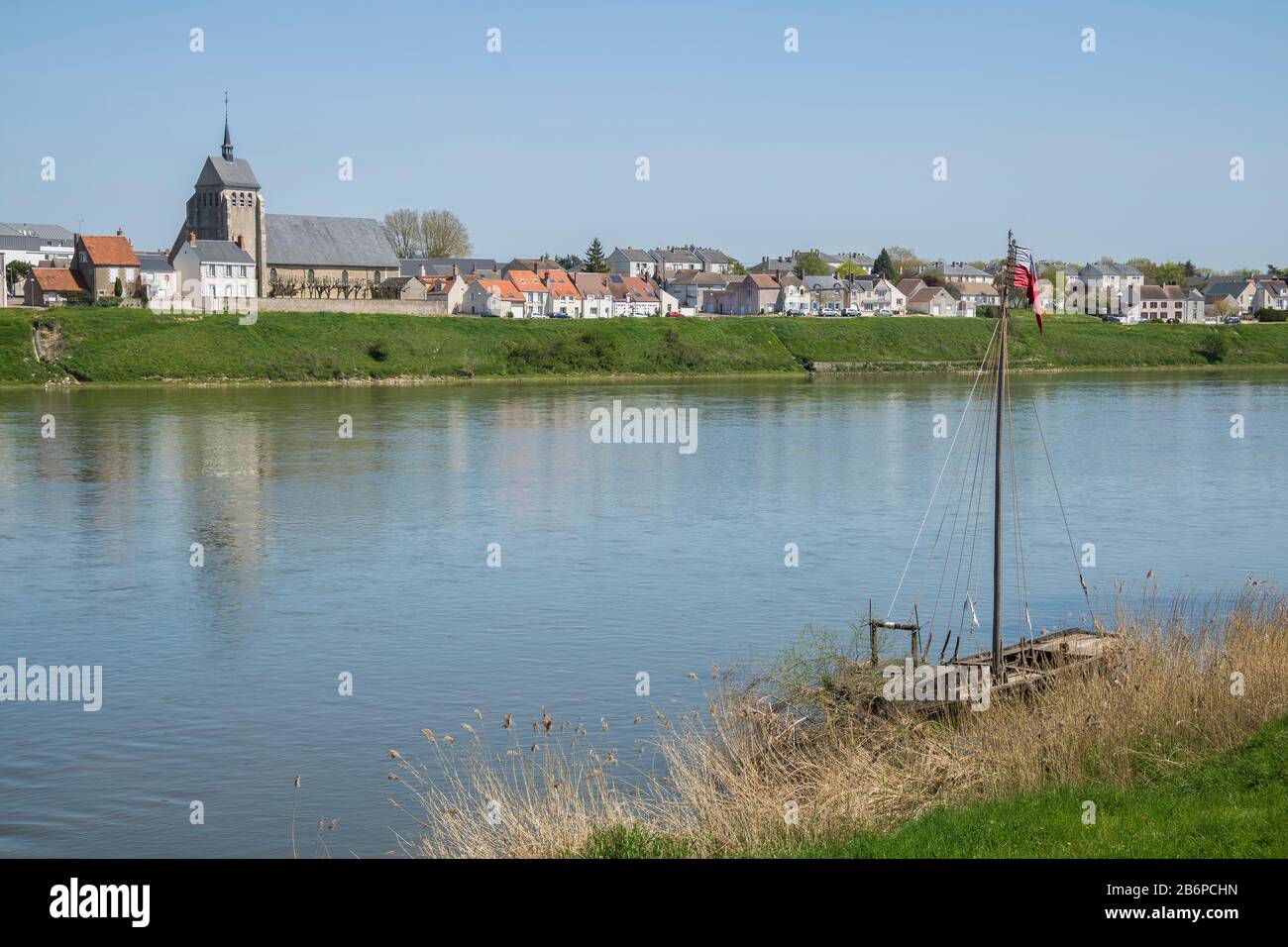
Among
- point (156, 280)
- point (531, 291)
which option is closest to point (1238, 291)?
point (531, 291)

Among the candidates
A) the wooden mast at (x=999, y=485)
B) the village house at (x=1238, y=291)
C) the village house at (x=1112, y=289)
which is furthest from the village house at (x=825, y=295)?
the wooden mast at (x=999, y=485)

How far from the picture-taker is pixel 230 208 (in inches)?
4904

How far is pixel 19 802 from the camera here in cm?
1814

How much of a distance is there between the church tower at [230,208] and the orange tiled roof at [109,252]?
12.3 m

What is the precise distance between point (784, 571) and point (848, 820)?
1688 centimetres

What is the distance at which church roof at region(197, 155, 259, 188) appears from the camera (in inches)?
4902

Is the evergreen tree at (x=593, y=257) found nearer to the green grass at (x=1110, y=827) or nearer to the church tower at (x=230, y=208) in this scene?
the church tower at (x=230, y=208)

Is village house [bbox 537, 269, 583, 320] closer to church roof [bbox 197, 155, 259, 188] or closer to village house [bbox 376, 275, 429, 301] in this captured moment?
village house [bbox 376, 275, 429, 301]

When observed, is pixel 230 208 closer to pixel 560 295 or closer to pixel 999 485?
pixel 560 295

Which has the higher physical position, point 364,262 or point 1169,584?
A: point 364,262

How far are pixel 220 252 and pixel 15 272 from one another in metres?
33.4

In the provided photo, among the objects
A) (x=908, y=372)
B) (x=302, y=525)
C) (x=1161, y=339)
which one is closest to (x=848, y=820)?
(x=302, y=525)
